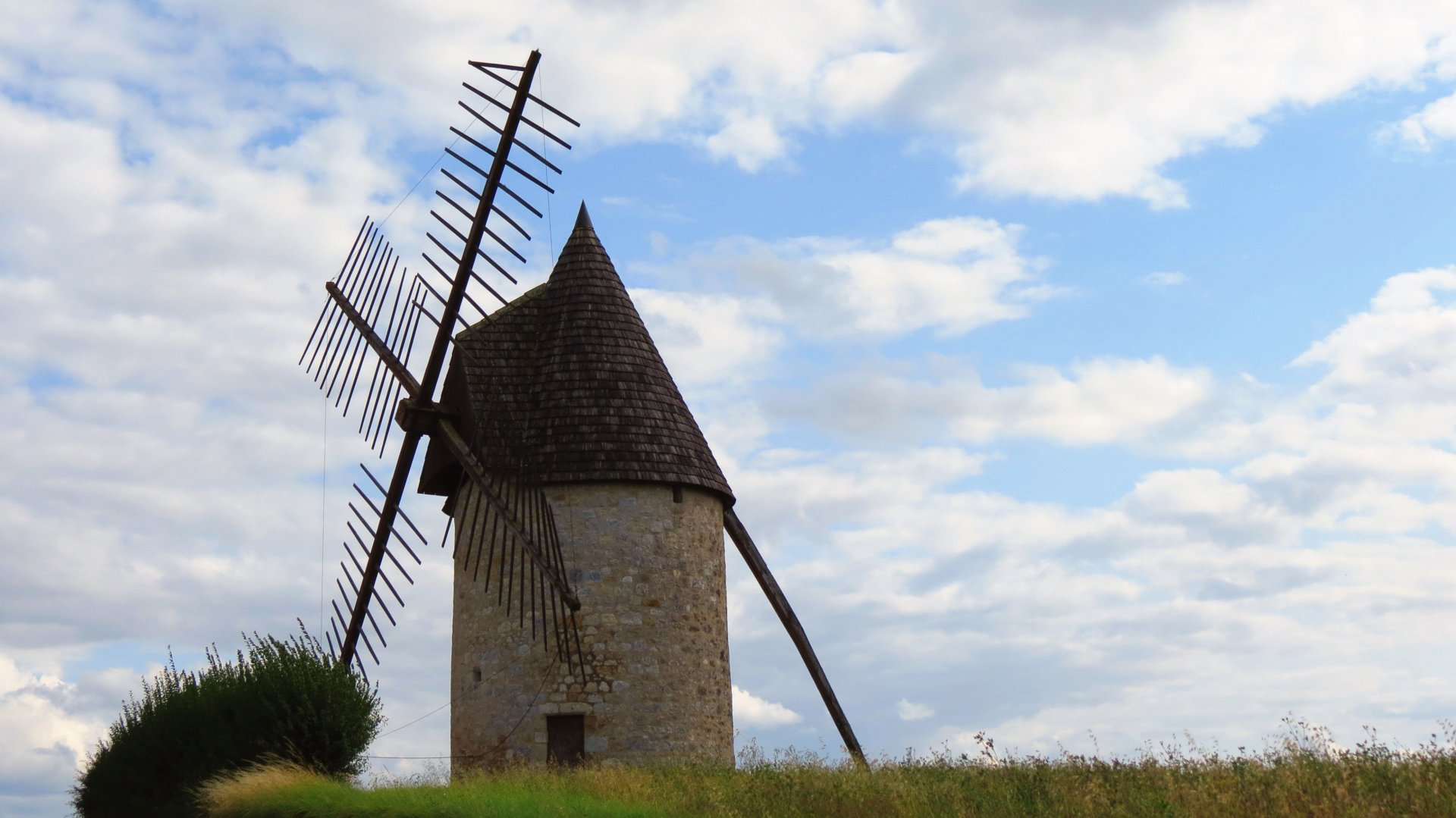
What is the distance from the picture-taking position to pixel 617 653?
16.1m

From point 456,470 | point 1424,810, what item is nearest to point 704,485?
point 456,470

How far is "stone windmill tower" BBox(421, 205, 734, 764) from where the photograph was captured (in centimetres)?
1598

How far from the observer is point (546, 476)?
16516mm

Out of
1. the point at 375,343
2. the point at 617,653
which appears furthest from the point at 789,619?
the point at 375,343

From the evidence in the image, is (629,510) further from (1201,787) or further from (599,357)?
(1201,787)

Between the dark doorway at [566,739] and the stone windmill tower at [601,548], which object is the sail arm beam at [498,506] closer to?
the stone windmill tower at [601,548]

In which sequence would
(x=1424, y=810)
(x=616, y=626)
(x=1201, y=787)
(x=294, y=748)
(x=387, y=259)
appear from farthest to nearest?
(x=387, y=259) < (x=616, y=626) < (x=294, y=748) < (x=1201, y=787) < (x=1424, y=810)

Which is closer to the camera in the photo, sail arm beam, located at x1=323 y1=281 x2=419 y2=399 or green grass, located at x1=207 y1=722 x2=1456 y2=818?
green grass, located at x1=207 y1=722 x2=1456 y2=818

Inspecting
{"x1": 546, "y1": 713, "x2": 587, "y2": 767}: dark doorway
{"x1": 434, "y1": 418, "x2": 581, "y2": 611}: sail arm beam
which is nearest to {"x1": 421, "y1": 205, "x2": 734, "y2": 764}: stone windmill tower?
{"x1": 546, "y1": 713, "x2": 587, "y2": 767}: dark doorway

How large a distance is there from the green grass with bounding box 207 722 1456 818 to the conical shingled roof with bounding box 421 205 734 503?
13.3 ft

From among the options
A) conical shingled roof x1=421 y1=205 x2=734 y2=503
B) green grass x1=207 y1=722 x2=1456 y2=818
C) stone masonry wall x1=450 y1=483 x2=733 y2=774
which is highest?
conical shingled roof x1=421 y1=205 x2=734 y2=503

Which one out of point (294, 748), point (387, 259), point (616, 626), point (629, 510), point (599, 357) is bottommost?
point (294, 748)

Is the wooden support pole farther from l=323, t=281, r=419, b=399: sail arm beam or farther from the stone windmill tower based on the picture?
l=323, t=281, r=419, b=399: sail arm beam

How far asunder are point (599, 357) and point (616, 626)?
11.6ft
